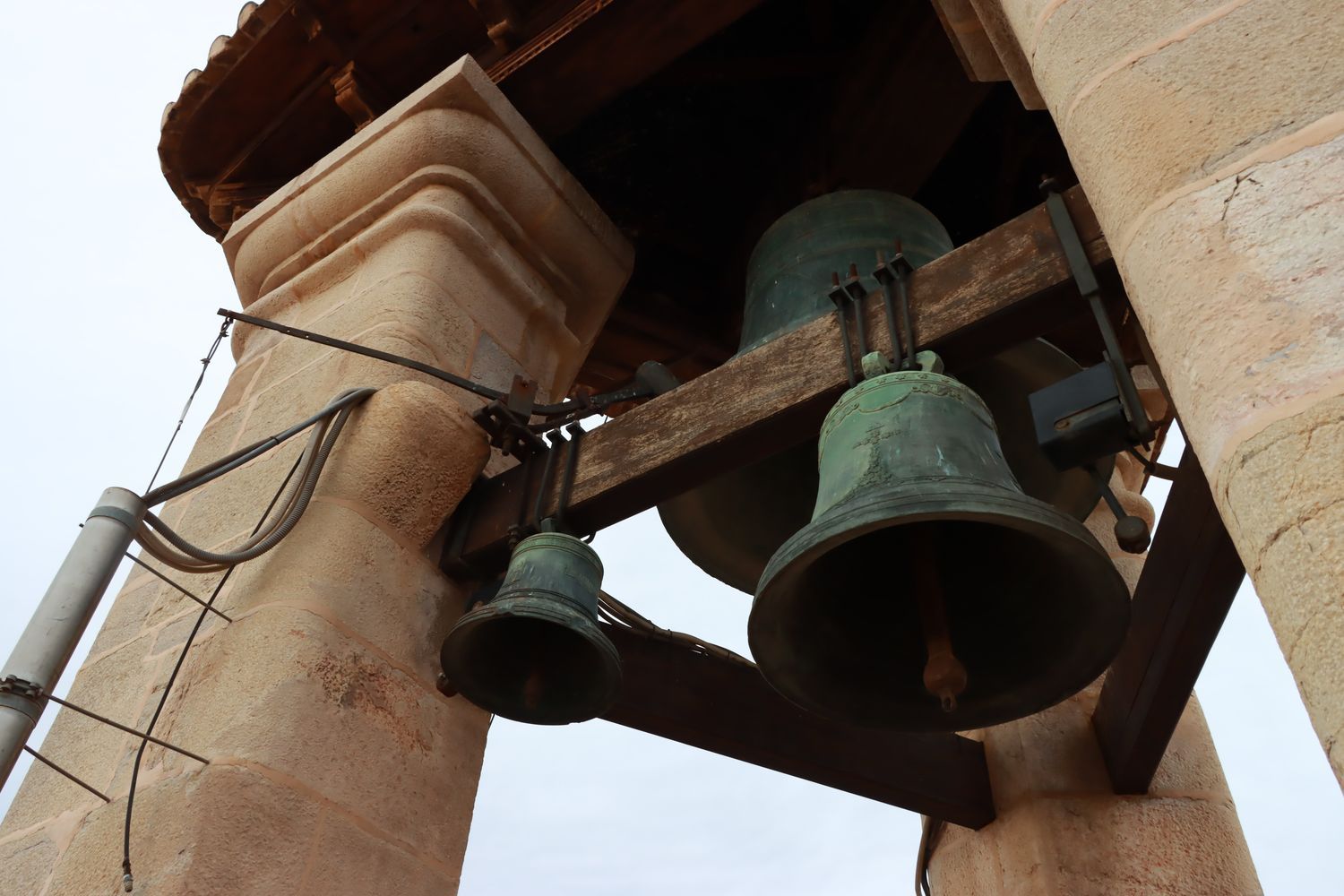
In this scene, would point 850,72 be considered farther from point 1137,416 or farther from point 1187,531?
point 1137,416

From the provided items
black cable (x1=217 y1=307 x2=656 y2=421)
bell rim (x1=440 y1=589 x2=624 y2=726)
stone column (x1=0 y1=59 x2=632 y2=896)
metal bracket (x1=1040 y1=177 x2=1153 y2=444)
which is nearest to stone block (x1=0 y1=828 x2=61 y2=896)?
stone column (x1=0 y1=59 x2=632 y2=896)

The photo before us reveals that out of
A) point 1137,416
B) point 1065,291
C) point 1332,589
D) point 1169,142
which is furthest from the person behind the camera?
point 1065,291

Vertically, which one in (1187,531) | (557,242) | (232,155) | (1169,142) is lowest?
(1169,142)

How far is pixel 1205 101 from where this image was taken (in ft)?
4.66

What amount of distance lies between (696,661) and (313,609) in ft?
3.04

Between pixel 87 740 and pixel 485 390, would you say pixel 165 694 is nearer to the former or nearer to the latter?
pixel 87 740

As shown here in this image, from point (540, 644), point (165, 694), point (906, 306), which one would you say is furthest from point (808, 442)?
point (165, 694)

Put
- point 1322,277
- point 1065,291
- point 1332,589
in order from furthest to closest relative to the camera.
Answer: point 1065,291 < point 1322,277 < point 1332,589

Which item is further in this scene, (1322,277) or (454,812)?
(454,812)

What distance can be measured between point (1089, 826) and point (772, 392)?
1.48 m

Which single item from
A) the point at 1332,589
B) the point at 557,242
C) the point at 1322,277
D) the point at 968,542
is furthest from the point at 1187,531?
the point at 557,242

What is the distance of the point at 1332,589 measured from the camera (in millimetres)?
999

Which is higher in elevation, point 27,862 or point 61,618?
point 61,618

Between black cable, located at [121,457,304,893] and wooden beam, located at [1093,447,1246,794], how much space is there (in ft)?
5.79
